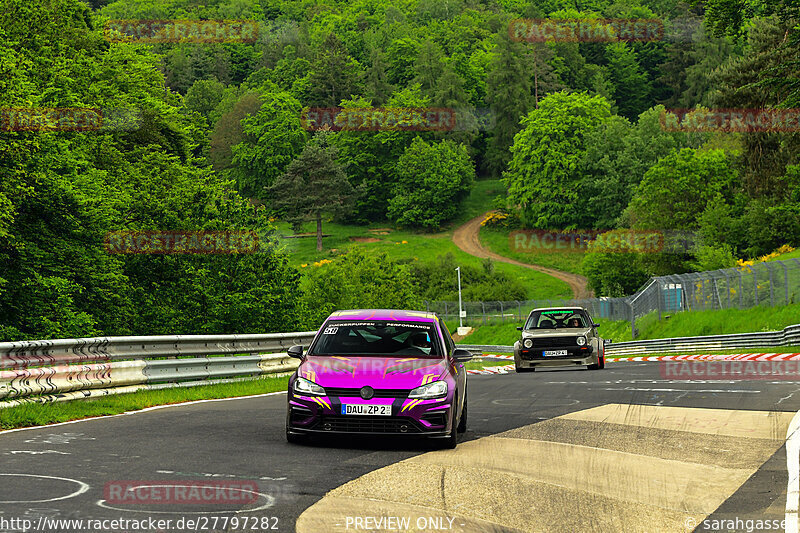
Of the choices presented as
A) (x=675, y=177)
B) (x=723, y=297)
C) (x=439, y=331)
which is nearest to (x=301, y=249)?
(x=675, y=177)

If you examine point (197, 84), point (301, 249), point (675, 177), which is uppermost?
point (197, 84)

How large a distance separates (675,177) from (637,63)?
116 meters

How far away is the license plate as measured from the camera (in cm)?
1017

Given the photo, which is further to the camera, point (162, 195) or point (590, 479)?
point (162, 195)

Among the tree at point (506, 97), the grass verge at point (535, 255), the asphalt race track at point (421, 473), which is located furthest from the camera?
the tree at point (506, 97)

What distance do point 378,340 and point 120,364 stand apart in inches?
229

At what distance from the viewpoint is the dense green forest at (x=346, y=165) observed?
120 feet

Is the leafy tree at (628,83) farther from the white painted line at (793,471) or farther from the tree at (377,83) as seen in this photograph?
the white painted line at (793,471)

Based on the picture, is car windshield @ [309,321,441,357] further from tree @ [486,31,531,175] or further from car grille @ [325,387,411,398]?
tree @ [486,31,531,175]

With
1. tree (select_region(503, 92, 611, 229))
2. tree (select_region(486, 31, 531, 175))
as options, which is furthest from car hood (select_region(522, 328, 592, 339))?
tree (select_region(486, 31, 531, 175))

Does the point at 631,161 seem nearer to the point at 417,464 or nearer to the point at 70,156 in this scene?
the point at 70,156

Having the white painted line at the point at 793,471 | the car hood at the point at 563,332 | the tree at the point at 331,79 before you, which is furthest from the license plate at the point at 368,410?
the tree at the point at 331,79

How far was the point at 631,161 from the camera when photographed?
117312 mm

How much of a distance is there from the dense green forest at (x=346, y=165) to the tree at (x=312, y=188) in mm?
306
